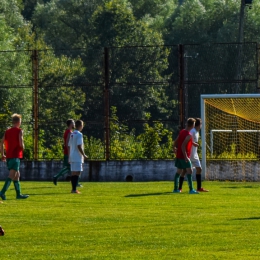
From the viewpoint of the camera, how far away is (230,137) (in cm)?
3206

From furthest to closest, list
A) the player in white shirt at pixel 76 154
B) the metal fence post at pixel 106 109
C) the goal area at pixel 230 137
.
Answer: the metal fence post at pixel 106 109
the goal area at pixel 230 137
the player in white shirt at pixel 76 154

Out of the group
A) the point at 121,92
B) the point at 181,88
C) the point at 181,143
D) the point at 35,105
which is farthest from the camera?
the point at 121,92

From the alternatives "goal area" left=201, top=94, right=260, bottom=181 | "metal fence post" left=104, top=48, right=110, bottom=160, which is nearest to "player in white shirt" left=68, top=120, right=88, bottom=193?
"goal area" left=201, top=94, right=260, bottom=181

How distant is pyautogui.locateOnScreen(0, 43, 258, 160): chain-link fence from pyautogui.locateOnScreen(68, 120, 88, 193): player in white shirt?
286 inches

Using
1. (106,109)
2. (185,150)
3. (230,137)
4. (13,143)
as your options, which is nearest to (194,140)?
(185,150)

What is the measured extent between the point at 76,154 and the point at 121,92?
2471cm

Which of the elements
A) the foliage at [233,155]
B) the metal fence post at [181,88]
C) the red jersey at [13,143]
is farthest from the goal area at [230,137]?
the red jersey at [13,143]

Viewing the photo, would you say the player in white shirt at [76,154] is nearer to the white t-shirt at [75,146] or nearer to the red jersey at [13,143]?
the white t-shirt at [75,146]

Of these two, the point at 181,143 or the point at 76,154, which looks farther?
the point at 76,154

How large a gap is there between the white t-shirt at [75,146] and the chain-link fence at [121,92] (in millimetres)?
7257

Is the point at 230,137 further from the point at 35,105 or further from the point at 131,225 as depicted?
the point at 131,225

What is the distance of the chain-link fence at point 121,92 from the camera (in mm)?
31625

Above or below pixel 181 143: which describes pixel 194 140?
above

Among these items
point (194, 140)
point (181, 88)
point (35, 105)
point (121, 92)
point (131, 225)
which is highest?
point (121, 92)
